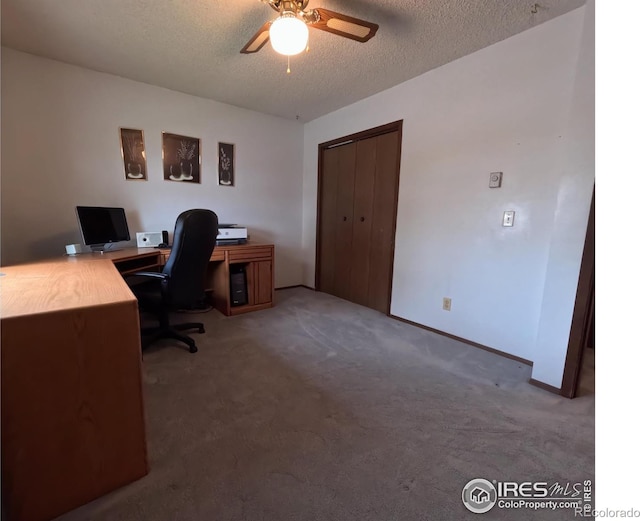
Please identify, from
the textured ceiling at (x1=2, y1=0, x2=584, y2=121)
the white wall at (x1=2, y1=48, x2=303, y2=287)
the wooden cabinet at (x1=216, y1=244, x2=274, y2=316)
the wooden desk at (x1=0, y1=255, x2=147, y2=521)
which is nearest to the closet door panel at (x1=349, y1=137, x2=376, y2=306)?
the textured ceiling at (x1=2, y1=0, x2=584, y2=121)

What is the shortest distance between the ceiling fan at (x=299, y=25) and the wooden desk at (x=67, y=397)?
1.41m

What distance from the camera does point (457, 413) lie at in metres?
1.53

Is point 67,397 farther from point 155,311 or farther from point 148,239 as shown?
point 148,239

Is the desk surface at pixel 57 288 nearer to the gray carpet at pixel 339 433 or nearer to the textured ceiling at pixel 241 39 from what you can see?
the gray carpet at pixel 339 433

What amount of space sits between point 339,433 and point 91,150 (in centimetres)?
317

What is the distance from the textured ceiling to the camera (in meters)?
1.73

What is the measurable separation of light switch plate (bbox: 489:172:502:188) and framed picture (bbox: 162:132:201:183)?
9.64 feet

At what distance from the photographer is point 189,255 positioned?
2012 mm

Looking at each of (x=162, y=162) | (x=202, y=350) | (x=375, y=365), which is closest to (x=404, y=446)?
(x=375, y=365)

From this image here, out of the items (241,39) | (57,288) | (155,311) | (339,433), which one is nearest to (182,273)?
(155,311)

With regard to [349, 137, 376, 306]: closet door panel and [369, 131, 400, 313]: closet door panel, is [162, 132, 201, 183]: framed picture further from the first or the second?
[369, 131, 400, 313]: closet door panel

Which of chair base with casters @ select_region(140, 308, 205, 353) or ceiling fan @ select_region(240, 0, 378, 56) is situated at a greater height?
ceiling fan @ select_region(240, 0, 378, 56)
